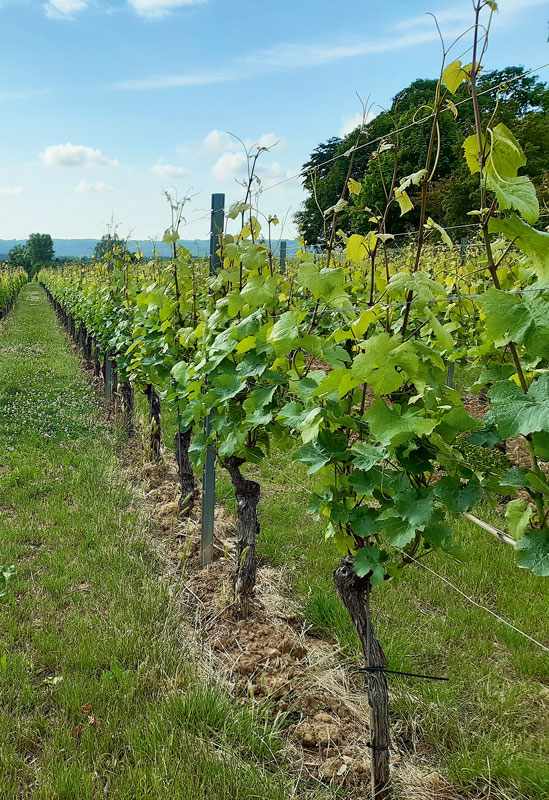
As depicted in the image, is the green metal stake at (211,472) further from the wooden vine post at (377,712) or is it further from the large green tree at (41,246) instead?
the large green tree at (41,246)

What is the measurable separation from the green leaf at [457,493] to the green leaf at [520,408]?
364 millimetres

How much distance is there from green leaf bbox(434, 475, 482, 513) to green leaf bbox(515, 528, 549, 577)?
0.62ft

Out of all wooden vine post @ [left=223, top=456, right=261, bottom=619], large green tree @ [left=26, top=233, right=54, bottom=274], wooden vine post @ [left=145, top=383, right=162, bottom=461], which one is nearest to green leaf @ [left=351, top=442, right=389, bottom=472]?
wooden vine post @ [left=223, top=456, right=261, bottom=619]

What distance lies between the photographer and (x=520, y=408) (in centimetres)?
116

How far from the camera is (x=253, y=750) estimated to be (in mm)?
2195

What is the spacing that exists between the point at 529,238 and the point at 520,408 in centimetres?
33

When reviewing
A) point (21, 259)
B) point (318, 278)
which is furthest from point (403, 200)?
point (21, 259)

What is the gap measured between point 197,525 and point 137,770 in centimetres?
221

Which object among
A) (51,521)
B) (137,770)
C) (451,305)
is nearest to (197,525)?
(51,521)

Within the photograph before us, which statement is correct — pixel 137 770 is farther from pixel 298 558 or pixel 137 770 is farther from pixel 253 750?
pixel 298 558

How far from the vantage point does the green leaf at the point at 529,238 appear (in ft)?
3.56

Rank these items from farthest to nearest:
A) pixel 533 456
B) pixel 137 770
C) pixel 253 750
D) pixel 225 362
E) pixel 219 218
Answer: pixel 219 218 < pixel 225 362 < pixel 253 750 < pixel 137 770 < pixel 533 456

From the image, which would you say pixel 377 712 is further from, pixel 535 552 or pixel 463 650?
pixel 535 552

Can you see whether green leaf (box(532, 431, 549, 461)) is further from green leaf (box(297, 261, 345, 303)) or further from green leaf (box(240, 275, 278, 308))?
green leaf (box(240, 275, 278, 308))
